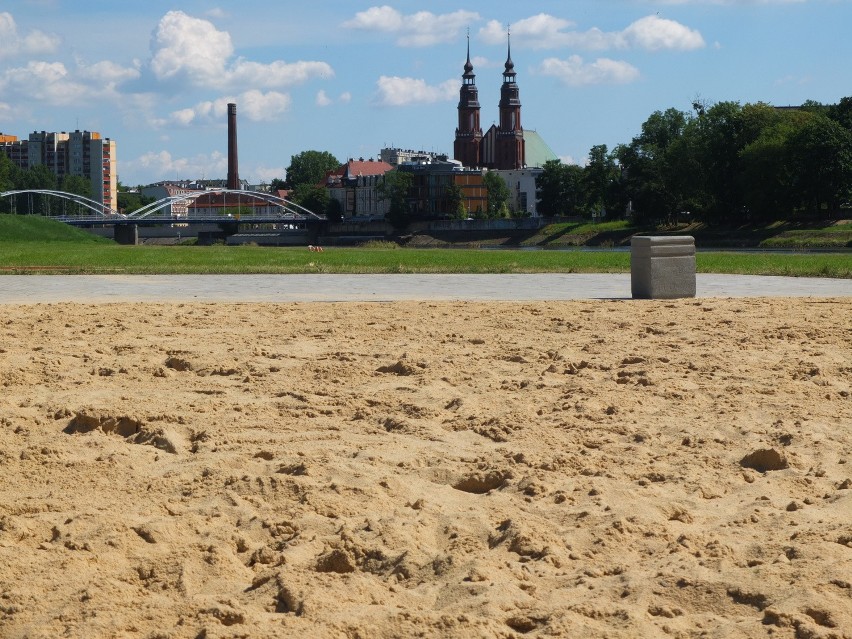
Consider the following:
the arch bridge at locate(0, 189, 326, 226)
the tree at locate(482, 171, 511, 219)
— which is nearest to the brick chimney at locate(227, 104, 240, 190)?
Answer: the arch bridge at locate(0, 189, 326, 226)

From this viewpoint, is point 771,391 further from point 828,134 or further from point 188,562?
point 828,134

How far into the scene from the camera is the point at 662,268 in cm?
1506

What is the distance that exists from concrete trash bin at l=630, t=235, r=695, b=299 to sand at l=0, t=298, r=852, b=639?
16.2 ft

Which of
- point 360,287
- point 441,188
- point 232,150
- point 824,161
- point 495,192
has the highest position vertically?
point 232,150

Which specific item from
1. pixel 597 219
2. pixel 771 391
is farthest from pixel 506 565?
pixel 597 219

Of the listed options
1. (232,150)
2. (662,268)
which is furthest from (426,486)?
(232,150)

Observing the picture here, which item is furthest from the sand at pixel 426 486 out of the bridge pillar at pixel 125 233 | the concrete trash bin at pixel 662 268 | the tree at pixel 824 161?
the bridge pillar at pixel 125 233

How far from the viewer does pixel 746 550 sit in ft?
15.6

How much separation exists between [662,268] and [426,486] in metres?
9.95

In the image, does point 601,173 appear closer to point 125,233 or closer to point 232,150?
point 125,233

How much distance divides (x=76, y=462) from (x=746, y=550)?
3.50 meters

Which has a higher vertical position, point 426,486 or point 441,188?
point 441,188

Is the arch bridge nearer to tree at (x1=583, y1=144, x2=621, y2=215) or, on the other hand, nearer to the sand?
tree at (x1=583, y1=144, x2=621, y2=215)

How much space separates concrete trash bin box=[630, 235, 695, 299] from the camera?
14984mm
